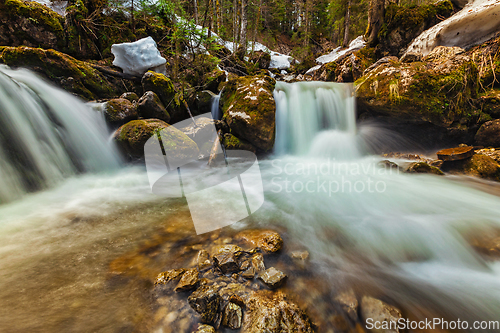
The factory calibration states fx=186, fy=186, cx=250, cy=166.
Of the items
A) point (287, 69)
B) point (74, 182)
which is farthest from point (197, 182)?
point (287, 69)

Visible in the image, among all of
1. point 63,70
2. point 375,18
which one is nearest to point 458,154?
point 375,18

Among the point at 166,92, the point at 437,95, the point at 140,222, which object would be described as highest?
the point at 166,92

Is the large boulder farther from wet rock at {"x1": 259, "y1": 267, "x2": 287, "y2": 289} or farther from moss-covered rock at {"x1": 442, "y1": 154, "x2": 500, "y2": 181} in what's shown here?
wet rock at {"x1": 259, "y1": 267, "x2": 287, "y2": 289}

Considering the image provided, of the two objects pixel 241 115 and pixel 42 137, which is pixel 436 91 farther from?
pixel 42 137

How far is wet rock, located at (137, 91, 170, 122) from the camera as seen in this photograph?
5718mm

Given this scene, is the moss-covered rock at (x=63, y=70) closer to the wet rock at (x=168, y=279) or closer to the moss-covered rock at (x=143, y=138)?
the moss-covered rock at (x=143, y=138)

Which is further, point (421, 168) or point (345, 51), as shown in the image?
point (345, 51)

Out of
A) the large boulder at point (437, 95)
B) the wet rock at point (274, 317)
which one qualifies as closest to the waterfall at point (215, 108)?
the large boulder at point (437, 95)

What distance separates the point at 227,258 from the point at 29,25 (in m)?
9.44

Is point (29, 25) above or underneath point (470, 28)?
above

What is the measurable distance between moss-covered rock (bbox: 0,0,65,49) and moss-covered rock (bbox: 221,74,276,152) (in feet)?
21.1

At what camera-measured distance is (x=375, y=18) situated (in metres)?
9.25

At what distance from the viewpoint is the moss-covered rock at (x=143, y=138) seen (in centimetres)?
489

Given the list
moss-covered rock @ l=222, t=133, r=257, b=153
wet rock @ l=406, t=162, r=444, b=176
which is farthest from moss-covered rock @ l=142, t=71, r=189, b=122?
wet rock @ l=406, t=162, r=444, b=176
